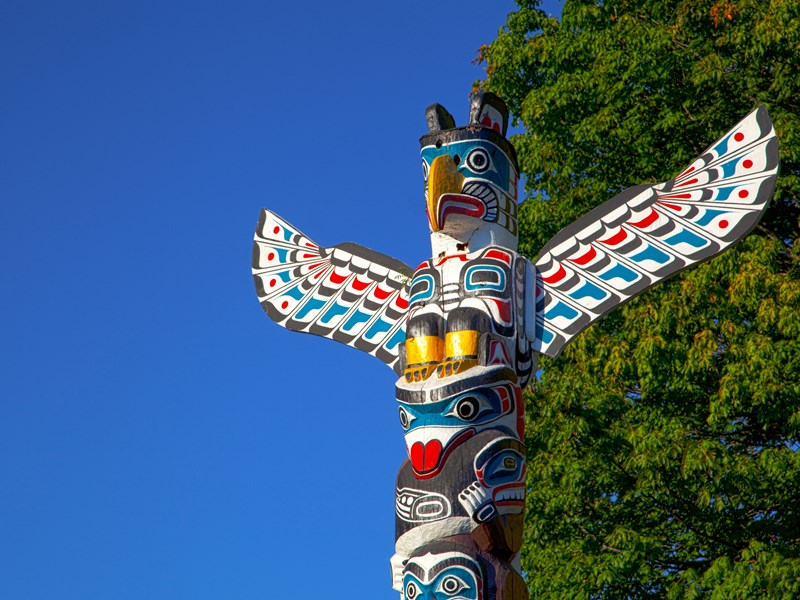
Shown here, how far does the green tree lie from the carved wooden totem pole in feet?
10.2

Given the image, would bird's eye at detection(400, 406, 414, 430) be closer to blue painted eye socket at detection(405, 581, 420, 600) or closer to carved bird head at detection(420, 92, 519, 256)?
blue painted eye socket at detection(405, 581, 420, 600)

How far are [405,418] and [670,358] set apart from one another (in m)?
4.49

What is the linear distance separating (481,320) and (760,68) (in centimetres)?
621

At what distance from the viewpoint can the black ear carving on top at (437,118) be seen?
9398 millimetres

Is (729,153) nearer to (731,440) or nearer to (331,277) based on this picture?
(331,277)

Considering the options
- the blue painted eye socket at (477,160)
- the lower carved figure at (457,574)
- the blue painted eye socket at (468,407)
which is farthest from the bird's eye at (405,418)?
the blue painted eye socket at (477,160)

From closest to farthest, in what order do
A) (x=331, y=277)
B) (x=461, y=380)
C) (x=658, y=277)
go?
(x=461, y=380)
(x=658, y=277)
(x=331, y=277)

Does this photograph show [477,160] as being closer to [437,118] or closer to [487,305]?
[437,118]

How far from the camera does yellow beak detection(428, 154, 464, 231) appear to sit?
29.6ft

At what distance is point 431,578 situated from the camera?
7.56 metres

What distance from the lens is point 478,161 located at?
912 cm

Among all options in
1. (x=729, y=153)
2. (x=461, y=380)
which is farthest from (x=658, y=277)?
(x=461, y=380)

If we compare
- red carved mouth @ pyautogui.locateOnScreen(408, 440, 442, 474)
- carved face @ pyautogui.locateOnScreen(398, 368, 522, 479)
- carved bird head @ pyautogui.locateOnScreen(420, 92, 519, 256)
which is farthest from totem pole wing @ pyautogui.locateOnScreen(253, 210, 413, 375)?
red carved mouth @ pyautogui.locateOnScreen(408, 440, 442, 474)

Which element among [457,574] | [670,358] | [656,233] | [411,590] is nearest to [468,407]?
[457,574]
